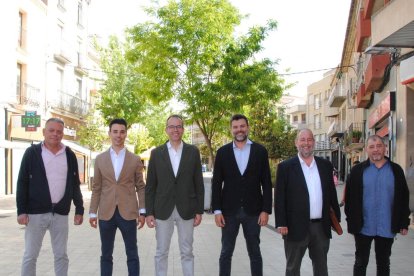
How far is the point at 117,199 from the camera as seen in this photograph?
5711mm

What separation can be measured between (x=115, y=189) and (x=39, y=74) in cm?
2405

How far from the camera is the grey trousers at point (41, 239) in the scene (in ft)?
17.9

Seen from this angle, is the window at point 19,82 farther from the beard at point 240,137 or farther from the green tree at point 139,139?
the beard at point 240,137

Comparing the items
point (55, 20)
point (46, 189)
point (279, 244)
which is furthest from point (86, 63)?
point (46, 189)

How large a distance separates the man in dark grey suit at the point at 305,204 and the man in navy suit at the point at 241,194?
32cm

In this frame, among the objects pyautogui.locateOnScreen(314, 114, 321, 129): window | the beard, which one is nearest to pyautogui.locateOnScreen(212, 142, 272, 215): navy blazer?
the beard

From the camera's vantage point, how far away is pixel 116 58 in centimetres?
3369

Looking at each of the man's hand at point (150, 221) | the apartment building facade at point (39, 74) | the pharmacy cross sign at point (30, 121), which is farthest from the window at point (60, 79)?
the man's hand at point (150, 221)

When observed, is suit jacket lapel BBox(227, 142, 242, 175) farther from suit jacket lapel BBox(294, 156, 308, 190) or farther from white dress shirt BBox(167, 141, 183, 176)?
suit jacket lapel BBox(294, 156, 308, 190)

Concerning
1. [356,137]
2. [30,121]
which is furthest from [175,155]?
[356,137]

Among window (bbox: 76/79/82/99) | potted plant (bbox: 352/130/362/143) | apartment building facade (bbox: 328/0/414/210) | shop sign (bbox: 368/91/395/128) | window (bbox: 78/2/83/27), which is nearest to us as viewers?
apartment building facade (bbox: 328/0/414/210)

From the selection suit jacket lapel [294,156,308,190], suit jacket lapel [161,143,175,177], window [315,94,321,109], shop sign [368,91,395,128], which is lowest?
suit jacket lapel [294,156,308,190]

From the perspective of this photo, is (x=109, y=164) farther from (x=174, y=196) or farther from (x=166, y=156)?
(x=174, y=196)

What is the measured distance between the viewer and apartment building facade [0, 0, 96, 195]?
24.0 metres
